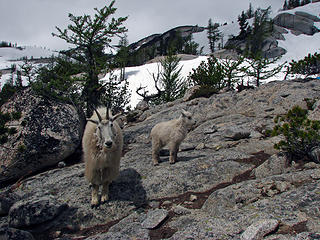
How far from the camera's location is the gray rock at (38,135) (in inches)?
372

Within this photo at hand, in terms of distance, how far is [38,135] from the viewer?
10.2 m

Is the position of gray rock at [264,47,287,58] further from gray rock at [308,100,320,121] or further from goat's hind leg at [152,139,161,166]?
goat's hind leg at [152,139,161,166]

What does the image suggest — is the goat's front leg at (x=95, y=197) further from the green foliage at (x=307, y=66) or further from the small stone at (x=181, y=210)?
the green foliage at (x=307, y=66)

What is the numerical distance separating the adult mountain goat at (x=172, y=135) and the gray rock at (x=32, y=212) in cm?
352

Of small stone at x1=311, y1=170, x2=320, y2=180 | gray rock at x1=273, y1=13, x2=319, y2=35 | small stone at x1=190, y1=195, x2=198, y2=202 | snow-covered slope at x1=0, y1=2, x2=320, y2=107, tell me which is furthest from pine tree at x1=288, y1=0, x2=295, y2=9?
small stone at x1=190, y1=195, x2=198, y2=202

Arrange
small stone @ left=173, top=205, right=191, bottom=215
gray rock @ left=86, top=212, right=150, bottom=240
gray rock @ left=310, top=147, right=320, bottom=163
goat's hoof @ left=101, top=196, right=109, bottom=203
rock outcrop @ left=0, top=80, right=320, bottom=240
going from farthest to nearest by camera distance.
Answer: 1. goat's hoof @ left=101, top=196, right=109, bottom=203
2. gray rock @ left=310, top=147, right=320, bottom=163
3. small stone @ left=173, top=205, right=191, bottom=215
4. gray rock @ left=86, top=212, right=150, bottom=240
5. rock outcrop @ left=0, top=80, right=320, bottom=240

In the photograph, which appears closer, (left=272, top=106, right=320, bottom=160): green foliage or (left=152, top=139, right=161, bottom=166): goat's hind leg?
(left=272, top=106, right=320, bottom=160): green foliage

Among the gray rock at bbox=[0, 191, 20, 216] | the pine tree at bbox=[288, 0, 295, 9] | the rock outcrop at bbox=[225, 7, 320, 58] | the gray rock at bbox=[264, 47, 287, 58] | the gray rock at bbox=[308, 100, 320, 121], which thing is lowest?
the gray rock at bbox=[0, 191, 20, 216]

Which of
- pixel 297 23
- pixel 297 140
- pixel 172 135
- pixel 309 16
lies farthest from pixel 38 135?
pixel 309 16

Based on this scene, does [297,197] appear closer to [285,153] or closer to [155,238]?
[285,153]

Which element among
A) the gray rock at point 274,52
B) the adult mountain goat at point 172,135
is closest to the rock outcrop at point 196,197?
the adult mountain goat at point 172,135

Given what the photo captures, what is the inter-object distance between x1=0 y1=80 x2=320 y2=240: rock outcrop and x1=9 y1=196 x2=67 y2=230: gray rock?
0.07 feet

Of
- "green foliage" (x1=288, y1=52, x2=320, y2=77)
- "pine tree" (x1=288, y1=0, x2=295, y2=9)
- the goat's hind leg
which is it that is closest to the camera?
the goat's hind leg

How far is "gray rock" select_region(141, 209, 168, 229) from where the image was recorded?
14.8 feet
